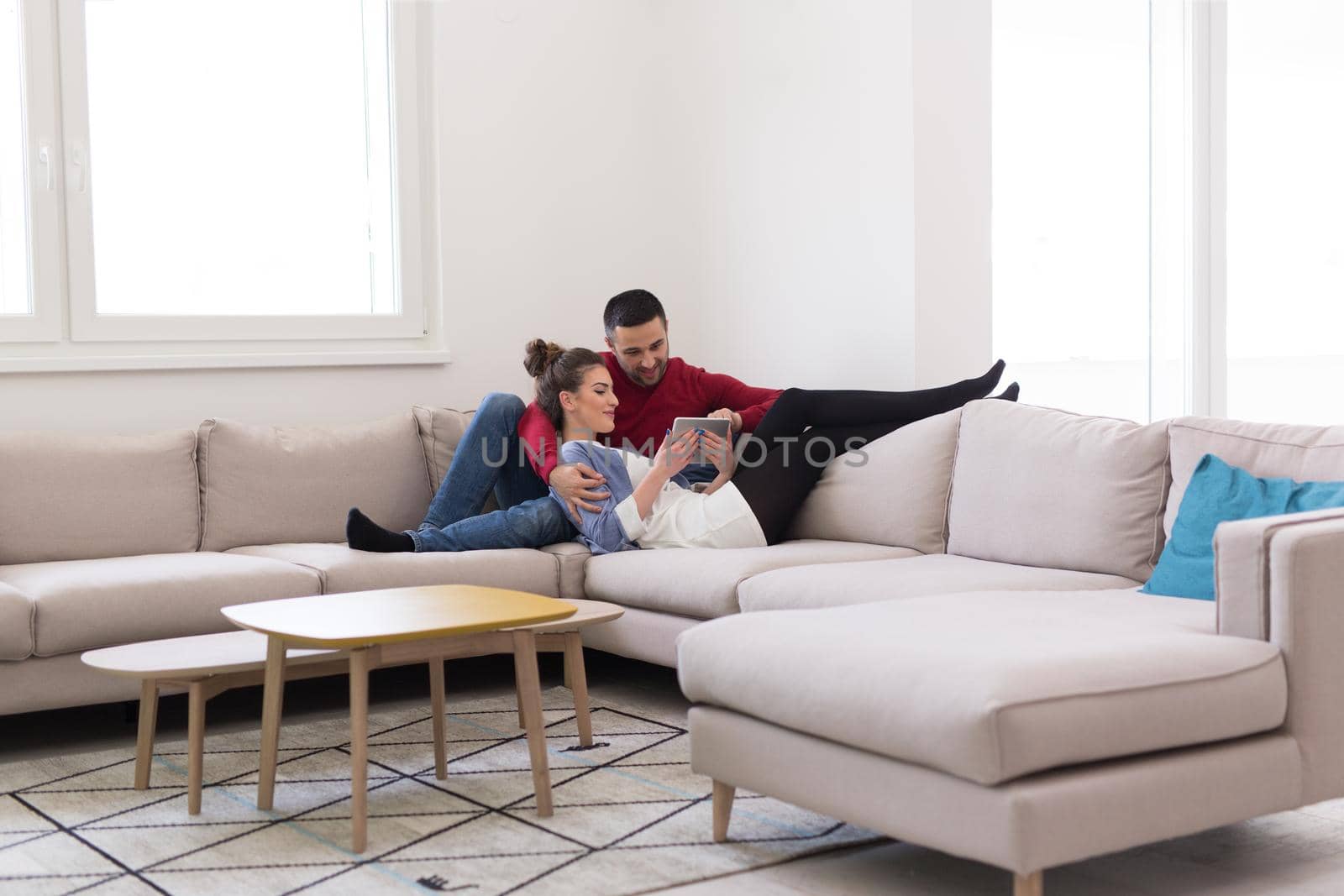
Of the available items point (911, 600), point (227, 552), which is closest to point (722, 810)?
point (911, 600)

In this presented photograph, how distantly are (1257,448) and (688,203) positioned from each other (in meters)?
2.74

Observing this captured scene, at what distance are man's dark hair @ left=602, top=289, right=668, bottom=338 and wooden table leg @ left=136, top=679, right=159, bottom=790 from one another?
1931mm

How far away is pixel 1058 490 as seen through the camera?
3.45 metres

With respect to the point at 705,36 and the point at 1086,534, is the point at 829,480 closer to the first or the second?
the point at 1086,534

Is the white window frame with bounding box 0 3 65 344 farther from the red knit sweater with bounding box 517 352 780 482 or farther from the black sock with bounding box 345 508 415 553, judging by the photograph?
the red knit sweater with bounding box 517 352 780 482

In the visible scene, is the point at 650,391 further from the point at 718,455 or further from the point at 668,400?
the point at 718,455

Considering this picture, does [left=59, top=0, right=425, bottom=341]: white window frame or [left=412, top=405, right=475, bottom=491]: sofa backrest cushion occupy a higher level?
[left=59, top=0, right=425, bottom=341]: white window frame

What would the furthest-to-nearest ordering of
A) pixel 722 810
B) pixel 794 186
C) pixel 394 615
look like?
pixel 794 186 → pixel 394 615 → pixel 722 810

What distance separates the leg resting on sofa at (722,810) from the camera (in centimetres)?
257

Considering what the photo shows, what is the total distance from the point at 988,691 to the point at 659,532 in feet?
6.62

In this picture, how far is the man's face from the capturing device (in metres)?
4.35

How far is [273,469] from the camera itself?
4.18 metres

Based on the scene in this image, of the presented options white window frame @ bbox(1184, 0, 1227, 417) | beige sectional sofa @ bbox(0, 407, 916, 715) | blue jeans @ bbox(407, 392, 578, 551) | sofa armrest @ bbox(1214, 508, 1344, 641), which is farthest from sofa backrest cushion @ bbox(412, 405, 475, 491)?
white window frame @ bbox(1184, 0, 1227, 417)

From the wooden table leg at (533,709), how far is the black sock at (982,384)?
1892 mm
